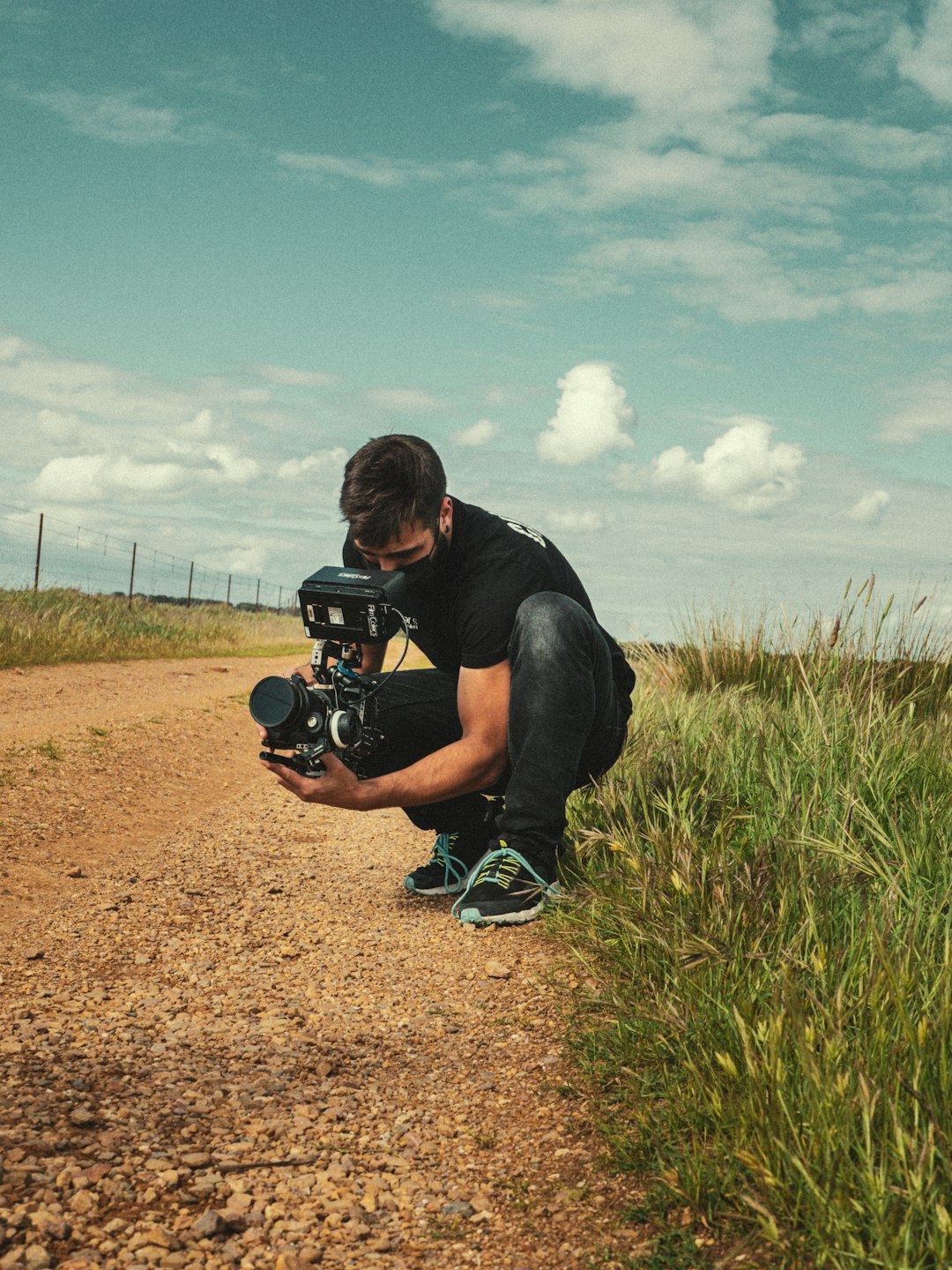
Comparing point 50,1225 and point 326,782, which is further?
point 326,782

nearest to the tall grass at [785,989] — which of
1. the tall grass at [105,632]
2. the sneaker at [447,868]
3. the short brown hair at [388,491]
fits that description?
the sneaker at [447,868]

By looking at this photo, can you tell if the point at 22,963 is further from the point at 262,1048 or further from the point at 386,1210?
the point at 386,1210

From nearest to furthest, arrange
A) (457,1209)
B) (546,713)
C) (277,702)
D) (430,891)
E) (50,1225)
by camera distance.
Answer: (50,1225)
(457,1209)
(277,702)
(546,713)
(430,891)

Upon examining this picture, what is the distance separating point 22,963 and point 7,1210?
1256 mm

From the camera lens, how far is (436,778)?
322 cm

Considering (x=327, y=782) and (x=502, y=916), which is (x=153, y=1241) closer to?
(x=327, y=782)

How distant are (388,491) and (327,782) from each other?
92 centimetres

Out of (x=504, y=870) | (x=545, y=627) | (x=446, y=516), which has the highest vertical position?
(x=446, y=516)

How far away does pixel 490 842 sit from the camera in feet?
11.1

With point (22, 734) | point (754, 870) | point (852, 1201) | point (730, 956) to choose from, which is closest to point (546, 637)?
point (754, 870)

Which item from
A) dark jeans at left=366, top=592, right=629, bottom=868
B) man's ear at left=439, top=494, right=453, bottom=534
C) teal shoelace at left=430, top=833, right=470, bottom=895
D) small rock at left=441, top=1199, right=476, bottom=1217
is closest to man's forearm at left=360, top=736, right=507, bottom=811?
dark jeans at left=366, top=592, right=629, bottom=868

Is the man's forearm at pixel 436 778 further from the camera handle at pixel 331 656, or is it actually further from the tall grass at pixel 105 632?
the tall grass at pixel 105 632

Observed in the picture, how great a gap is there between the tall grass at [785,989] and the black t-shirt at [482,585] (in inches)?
27.9

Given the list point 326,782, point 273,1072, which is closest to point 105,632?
point 326,782
